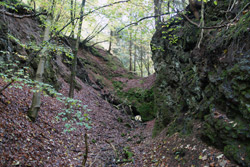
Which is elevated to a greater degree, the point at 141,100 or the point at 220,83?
the point at 220,83

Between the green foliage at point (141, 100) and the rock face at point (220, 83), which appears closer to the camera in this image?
the rock face at point (220, 83)

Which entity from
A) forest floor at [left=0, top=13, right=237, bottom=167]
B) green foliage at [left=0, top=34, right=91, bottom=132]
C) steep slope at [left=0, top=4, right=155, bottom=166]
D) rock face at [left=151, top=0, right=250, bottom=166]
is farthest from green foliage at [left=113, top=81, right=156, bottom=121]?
green foliage at [left=0, top=34, right=91, bottom=132]

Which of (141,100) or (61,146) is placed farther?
(141,100)

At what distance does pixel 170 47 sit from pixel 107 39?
15354mm

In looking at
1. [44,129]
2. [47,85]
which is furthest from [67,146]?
[47,85]

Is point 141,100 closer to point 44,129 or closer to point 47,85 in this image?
point 44,129

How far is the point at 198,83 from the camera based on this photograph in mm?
5805

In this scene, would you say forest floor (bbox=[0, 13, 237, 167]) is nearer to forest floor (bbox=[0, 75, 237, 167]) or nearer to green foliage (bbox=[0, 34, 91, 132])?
forest floor (bbox=[0, 75, 237, 167])

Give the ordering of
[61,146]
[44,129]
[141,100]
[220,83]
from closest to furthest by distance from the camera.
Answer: [220,83], [61,146], [44,129], [141,100]

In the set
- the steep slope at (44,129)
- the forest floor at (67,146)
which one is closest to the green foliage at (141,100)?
the steep slope at (44,129)

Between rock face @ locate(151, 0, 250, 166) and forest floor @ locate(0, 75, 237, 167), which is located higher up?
rock face @ locate(151, 0, 250, 166)

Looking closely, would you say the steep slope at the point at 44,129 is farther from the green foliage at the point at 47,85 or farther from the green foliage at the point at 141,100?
the green foliage at the point at 141,100

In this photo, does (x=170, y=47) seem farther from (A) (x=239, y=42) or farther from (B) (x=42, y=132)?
(B) (x=42, y=132)

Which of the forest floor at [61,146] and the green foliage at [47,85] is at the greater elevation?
the green foliage at [47,85]
